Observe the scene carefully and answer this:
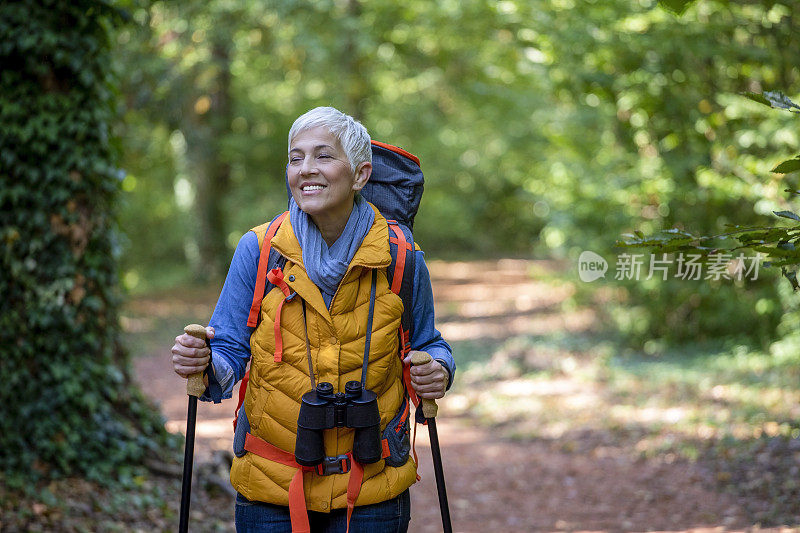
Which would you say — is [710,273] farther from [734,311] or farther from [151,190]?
[151,190]

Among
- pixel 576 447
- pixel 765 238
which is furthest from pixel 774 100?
pixel 576 447

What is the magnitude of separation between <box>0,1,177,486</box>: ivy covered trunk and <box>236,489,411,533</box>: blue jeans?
280cm

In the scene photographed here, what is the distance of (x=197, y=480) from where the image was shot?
214 inches

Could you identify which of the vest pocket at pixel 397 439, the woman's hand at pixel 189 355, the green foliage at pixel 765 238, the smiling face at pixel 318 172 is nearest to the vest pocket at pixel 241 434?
the woman's hand at pixel 189 355

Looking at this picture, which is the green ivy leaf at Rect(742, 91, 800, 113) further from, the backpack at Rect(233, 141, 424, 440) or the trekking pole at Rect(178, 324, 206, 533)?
the trekking pole at Rect(178, 324, 206, 533)

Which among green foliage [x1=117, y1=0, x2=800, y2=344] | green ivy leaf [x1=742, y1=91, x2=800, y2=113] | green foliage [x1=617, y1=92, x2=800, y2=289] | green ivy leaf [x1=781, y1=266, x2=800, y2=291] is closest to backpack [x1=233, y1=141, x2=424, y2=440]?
green foliage [x1=617, y1=92, x2=800, y2=289]

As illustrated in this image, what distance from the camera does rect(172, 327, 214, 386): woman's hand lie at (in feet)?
7.48

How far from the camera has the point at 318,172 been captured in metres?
2.37

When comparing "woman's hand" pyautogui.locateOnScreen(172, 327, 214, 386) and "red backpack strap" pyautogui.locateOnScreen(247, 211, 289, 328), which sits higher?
"red backpack strap" pyautogui.locateOnScreen(247, 211, 289, 328)

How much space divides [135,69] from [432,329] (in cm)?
1347

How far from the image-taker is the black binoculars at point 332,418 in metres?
2.26

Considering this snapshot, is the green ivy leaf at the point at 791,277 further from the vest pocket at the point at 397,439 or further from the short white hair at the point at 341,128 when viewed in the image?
the short white hair at the point at 341,128

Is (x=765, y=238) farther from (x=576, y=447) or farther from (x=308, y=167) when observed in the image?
(x=576, y=447)

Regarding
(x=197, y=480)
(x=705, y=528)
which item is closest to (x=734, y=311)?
(x=705, y=528)
